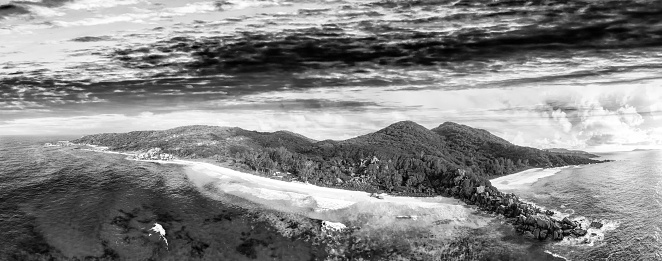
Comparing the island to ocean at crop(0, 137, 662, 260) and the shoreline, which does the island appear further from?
ocean at crop(0, 137, 662, 260)

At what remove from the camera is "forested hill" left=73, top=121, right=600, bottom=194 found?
81731 mm

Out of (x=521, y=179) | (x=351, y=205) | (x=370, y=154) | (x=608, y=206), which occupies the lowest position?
(x=521, y=179)

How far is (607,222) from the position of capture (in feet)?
183

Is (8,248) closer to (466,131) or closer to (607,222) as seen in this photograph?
(607,222)

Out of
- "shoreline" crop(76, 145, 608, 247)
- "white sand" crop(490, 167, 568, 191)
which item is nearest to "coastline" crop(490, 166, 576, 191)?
"white sand" crop(490, 167, 568, 191)

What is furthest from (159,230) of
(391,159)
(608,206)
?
(608,206)

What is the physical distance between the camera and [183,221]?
2199 inches

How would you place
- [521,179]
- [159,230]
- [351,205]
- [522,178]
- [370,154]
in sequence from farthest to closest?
[522,178]
[521,179]
[370,154]
[351,205]
[159,230]

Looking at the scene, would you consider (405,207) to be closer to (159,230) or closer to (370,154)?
(370,154)

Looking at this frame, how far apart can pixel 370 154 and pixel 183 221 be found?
5240 centimetres

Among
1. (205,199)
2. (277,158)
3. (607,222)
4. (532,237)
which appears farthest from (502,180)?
(205,199)

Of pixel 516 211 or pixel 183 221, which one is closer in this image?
pixel 183 221

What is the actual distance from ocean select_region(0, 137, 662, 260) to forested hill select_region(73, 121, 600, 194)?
2006 centimetres

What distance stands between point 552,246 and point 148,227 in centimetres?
5450
